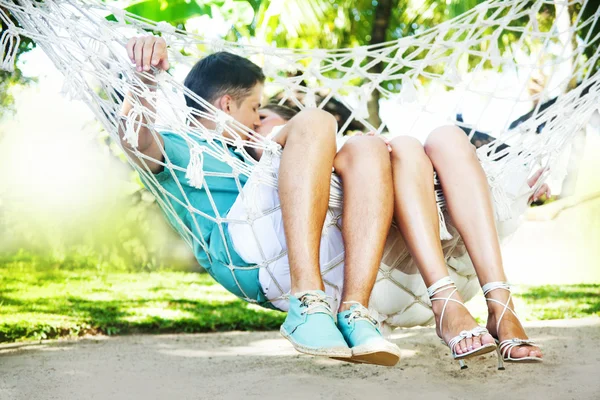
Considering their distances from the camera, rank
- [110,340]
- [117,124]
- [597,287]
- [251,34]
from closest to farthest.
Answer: [117,124], [110,340], [597,287], [251,34]

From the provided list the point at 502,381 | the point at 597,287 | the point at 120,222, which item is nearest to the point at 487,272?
the point at 502,381

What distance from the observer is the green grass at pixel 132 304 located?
9.53ft

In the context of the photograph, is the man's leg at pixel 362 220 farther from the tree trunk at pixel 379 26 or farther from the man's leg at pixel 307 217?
the tree trunk at pixel 379 26

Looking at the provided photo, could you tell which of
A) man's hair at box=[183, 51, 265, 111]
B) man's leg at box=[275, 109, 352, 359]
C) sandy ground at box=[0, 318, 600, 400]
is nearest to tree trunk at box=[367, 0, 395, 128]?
sandy ground at box=[0, 318, 600, 400]

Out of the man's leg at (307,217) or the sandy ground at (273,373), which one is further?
the sandy ground at (273,373)

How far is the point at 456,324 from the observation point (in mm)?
1263

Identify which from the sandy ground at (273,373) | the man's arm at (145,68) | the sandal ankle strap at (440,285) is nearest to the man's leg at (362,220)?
the sandal ankle strap at (440,285)

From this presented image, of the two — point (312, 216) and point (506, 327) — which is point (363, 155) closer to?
point (312, 216)

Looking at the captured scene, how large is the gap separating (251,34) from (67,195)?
187 cm

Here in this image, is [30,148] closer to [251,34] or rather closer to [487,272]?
[251,34]

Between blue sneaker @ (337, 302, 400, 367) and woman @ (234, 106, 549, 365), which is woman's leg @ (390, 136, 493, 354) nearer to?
woman @ (234, 106, 549, 365)

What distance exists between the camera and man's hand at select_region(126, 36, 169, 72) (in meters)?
1.42

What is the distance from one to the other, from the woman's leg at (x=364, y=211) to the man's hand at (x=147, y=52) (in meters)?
0.44

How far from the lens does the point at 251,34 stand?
4.91m
